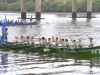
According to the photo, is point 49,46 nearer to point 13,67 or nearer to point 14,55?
point 14,55

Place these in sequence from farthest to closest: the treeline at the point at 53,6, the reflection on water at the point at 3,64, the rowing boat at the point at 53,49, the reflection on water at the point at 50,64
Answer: the treeline at the point at 53,6
the rowing boat at the point at 53,49
the reflection on water at the point at 3,64
the reflection on water at the point at 50,64

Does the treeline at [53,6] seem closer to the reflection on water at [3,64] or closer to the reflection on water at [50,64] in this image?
the reflection on water at [50,64]

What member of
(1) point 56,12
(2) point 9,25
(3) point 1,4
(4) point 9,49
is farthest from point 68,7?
(4) point 9,49

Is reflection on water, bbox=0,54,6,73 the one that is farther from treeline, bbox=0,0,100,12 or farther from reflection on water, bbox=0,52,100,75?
treeline, bbox=0,0,100,12

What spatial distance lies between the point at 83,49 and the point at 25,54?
5342 mm

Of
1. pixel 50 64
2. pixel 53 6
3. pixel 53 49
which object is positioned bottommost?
pixel 50 64

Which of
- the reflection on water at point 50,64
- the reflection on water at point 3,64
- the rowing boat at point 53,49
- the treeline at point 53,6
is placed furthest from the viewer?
the treeline at point 53,6

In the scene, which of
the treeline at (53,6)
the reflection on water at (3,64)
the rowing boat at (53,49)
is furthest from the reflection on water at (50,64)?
the treeline at (53,6)

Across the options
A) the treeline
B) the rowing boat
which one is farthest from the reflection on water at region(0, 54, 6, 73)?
the treeline

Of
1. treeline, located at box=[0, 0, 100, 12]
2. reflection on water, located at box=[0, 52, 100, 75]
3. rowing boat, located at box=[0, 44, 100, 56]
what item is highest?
treeline, located at box=[0, 0, 100, 12]

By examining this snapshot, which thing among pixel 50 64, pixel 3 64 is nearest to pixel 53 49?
pixel 50 64

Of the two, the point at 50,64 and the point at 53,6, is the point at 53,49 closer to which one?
the point at 50,64

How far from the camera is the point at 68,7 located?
135m

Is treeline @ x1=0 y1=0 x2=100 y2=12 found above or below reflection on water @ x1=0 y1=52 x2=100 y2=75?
above
